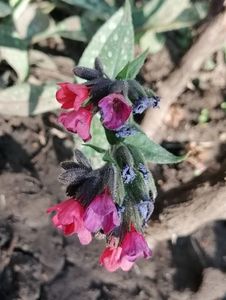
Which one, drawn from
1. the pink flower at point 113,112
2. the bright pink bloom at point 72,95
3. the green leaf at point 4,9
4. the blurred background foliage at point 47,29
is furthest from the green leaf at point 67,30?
the pink flower at point 113,112

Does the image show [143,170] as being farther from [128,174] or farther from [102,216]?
[102,216]

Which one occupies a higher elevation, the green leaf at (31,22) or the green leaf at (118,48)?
the green leaf at (118,48)

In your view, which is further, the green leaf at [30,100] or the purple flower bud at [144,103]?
the green leaf at [30,100]

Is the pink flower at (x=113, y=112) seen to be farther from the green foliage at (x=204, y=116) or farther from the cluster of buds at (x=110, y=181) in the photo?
the green foliage at (x=204, y=116)

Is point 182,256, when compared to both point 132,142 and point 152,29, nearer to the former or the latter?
point 132,142

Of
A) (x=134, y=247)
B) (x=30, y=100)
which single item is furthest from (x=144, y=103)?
(x=30, y=100)

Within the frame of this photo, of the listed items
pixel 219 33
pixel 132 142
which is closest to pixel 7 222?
pixel 132 142
